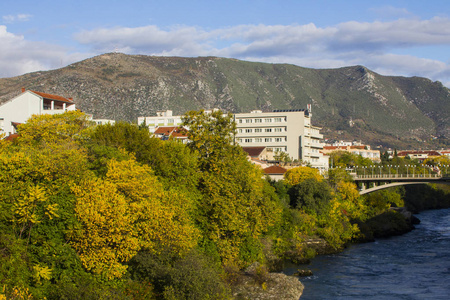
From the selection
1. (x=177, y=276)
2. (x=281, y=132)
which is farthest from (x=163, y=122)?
(x=177, y=276)

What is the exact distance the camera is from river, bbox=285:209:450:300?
41125 mm

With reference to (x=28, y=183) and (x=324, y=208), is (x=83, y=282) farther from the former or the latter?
(x=324, y=208)

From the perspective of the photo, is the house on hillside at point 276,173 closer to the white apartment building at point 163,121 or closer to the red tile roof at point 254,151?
the red tile roof at point 254,151

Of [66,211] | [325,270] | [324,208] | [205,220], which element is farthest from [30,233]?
[324,208]

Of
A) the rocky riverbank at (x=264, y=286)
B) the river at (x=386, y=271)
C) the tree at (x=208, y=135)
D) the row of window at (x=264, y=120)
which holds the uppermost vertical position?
the row of window at (x=264, y=120)

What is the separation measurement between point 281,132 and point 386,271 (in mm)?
72883

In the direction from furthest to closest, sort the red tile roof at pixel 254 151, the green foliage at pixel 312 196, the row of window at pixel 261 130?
the row of window at pixel 261 130
the red tile roof at pixel 254 151
the green foliage at pixel 312 196

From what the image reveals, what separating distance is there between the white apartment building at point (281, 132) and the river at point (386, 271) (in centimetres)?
5070

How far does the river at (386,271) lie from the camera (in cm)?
4112

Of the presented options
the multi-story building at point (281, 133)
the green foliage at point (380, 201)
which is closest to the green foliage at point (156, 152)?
the green foliage at point (380, 201)

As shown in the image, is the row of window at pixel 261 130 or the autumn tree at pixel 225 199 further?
the row of window at pixel 261 130

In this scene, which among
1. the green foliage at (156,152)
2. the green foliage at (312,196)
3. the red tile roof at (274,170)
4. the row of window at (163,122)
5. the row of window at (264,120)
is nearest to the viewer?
the green foliage at (156,152)

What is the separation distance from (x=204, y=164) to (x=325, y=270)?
47.5 feet

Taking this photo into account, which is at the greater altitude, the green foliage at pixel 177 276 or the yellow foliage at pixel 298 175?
the yellow foliage at pixel 298 175
